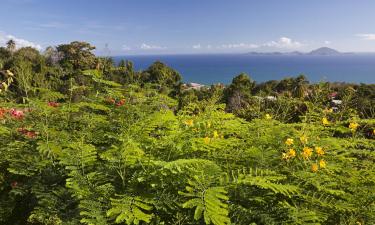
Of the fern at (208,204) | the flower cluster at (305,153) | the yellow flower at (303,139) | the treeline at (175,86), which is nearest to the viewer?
the fern at (208,204)

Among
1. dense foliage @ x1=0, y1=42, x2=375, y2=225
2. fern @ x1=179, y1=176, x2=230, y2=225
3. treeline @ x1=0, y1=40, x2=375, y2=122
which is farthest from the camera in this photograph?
treeline @ x1=0, y1=40, x2=375, y2=122

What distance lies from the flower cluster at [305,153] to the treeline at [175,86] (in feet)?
1.76

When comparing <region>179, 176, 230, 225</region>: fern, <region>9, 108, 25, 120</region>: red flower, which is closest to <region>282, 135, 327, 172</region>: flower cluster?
<region>179, 176, 230, 225</region>: fern

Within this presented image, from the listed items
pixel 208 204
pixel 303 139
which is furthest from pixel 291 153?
pixel 208 204

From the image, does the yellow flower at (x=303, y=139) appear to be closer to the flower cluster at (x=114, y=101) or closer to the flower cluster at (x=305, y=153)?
the flower cluster at (x=305, y=153)

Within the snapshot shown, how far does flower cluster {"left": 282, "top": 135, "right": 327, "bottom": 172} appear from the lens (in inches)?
114

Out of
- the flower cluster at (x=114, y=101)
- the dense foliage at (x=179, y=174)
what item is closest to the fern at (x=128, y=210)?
the dense foliage at (x=179, y=174)

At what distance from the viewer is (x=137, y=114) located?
11.6ft

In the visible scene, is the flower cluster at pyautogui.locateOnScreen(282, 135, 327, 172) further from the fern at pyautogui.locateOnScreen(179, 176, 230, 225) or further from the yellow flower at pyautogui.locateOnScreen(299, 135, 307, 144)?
the fern at pyautogui.locateOnScreen(179, 176, 230, 225)

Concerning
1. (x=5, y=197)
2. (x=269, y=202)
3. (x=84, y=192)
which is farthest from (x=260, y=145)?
(x=5, y=197)

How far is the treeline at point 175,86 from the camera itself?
4309mm

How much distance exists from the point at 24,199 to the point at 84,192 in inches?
44.3

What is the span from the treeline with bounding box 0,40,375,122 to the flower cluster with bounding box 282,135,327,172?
536 mm

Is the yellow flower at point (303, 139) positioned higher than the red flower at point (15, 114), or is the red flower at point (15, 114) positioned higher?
the yellow flower at point (303, 139)
